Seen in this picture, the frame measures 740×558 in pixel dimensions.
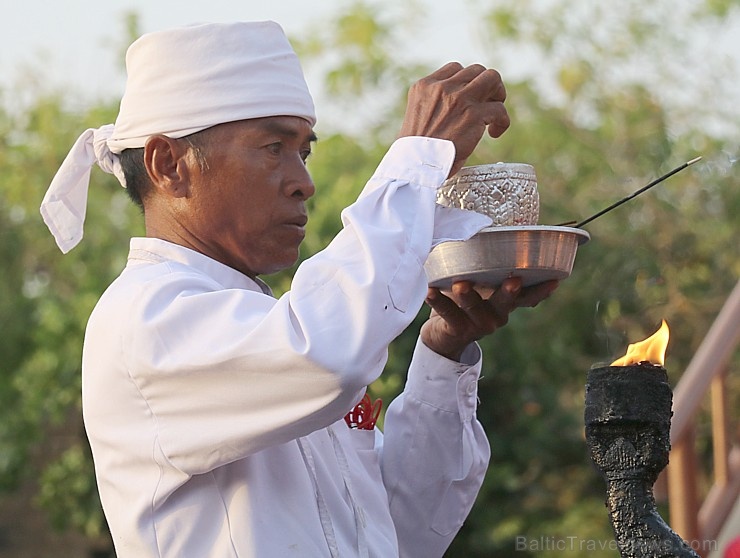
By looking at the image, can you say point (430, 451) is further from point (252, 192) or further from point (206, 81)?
point (206, 81)

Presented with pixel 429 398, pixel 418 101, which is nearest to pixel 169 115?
pixel 418 101

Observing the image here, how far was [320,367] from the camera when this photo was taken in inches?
85.5

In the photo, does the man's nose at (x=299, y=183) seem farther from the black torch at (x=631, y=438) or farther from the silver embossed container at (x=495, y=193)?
the black torch at (x=631, y=438)

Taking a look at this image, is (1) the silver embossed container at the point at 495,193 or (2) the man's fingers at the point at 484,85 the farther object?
(1) the silver embossed container at the point at 495,193

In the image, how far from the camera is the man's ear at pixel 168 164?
2.63 meters

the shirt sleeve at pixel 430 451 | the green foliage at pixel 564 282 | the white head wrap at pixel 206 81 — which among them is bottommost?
A: the green foliage at pixel 564 282

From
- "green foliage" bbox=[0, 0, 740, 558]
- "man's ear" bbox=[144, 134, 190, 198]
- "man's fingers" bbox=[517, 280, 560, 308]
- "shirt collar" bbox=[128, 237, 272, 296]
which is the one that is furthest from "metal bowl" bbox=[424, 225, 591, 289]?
"green foliage" bbox=[0, 0, 740, 558]

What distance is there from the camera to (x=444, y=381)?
3.03 meters

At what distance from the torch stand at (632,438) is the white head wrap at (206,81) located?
41.9 inches

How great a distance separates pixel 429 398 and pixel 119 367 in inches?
36.5

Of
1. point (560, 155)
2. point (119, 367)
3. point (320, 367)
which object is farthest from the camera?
point (560, 155)

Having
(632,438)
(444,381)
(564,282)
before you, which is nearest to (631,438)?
(632,438)

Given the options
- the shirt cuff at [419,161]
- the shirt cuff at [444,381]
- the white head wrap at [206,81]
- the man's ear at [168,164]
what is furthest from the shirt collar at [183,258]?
the shirt cuff at [444,381]

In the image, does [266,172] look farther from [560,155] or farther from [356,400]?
[560,155]
